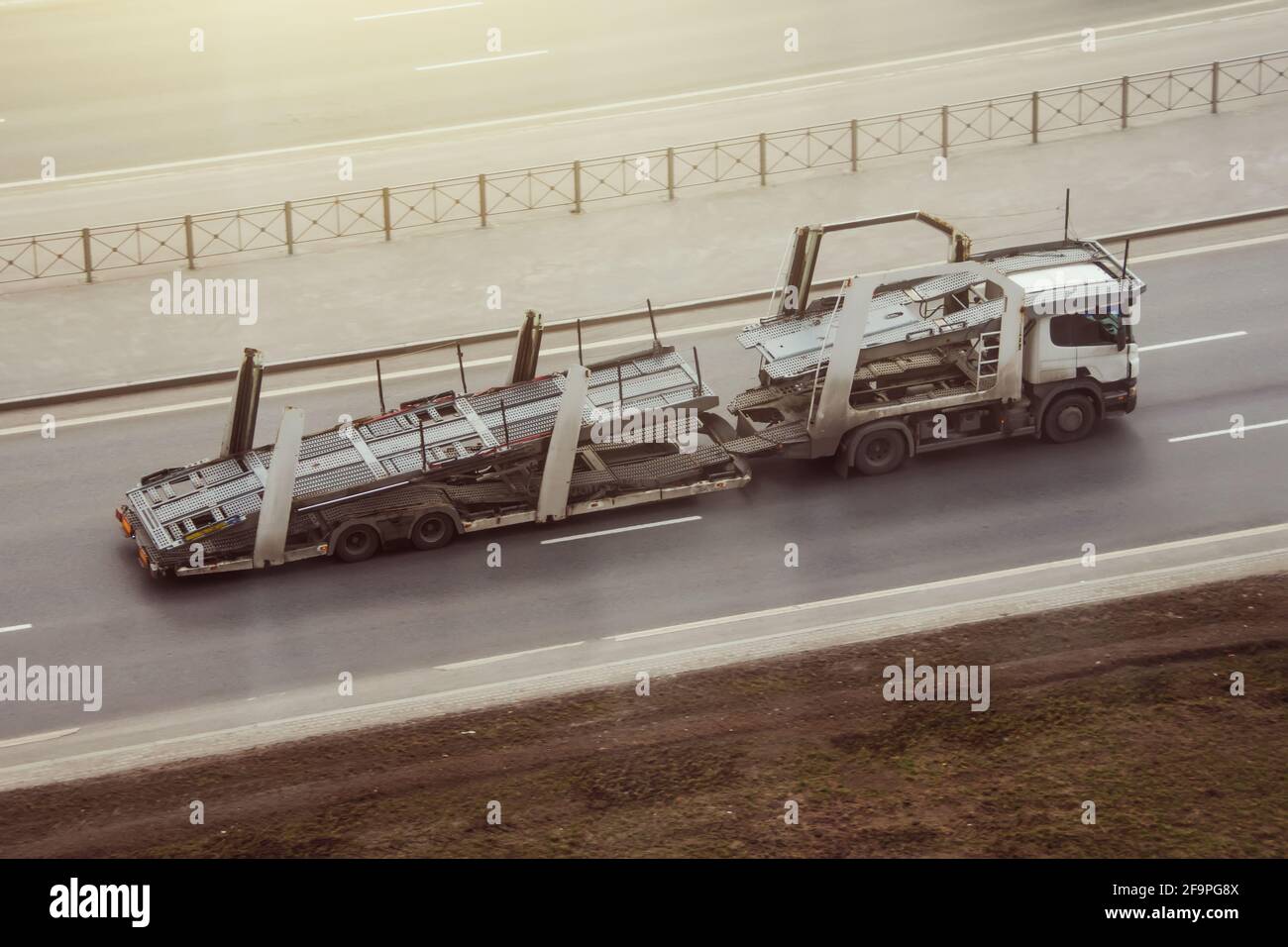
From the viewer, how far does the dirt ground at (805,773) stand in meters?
16.3

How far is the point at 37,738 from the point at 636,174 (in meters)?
17.5

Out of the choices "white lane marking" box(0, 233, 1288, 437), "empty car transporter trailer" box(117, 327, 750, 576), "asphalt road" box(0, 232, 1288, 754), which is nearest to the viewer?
"asphalt road" box(0, 232, 1288, 754)

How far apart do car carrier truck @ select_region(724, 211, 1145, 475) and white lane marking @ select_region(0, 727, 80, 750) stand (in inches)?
357

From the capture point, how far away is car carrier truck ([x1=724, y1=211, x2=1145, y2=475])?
77.1 ft

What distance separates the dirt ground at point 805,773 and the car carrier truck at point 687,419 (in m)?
4.23

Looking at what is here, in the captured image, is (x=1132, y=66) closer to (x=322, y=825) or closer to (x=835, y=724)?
(x=835, y=724)

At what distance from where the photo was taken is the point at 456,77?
37750 millimetres

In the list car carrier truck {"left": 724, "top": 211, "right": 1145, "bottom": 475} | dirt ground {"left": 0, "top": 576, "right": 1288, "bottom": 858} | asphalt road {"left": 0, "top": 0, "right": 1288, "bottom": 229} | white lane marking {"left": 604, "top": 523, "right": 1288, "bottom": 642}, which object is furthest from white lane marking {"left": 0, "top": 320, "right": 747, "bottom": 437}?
dirt ground {"left": 0, "top": 576, "right": 1288, "bottom": 858}

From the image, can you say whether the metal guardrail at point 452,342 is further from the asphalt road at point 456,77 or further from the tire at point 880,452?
the asphalt road at point 456,77

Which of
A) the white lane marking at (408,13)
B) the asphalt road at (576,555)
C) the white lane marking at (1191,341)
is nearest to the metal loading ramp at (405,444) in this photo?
the asphalt road at (576,555)

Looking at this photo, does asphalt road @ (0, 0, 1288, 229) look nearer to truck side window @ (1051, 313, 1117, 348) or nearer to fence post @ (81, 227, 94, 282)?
fence post @ (81, 227, 94, 282)

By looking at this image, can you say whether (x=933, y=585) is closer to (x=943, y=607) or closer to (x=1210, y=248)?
(x=943, y=607)
